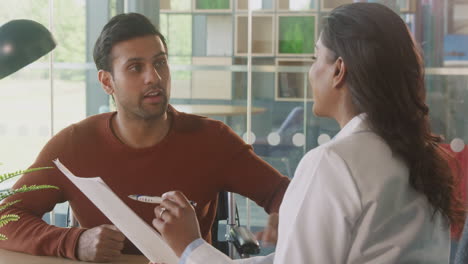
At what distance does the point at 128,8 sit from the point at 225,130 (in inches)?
94.6

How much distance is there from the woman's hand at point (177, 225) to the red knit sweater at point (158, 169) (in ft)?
2.37

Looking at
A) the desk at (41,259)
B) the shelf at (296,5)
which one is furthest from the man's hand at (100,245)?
the shelf at (296,5)

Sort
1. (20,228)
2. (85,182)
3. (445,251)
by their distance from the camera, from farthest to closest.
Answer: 1. (20,228)
2. (85,182)
3. (445,251)

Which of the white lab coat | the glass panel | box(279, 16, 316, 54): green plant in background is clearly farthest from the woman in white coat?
the glass panel

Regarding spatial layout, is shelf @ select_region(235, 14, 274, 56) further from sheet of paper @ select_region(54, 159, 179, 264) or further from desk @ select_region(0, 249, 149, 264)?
sheet of paper @ select_region(54, 159, 179, 264)

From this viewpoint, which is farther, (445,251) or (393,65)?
(445,251)

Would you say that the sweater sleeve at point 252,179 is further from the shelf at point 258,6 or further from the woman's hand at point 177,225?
the shelf at point 258,6

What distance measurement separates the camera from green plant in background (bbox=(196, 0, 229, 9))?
4.30m

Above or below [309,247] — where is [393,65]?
above

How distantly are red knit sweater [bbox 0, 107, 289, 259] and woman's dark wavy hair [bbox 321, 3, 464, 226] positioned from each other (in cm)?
101

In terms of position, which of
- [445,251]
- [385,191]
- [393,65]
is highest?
[393,65]

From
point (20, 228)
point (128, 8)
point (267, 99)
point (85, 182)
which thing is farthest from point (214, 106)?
point (85, 182)

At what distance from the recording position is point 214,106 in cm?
439

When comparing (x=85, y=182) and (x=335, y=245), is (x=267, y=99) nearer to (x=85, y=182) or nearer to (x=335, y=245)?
(x=85, y=182)
